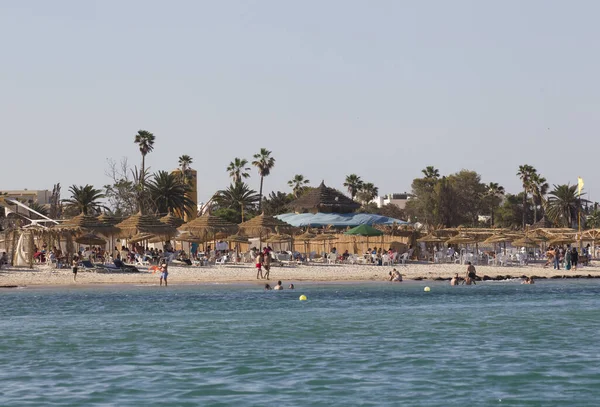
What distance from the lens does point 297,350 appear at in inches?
886

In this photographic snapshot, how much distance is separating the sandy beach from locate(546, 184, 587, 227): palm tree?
46.7m

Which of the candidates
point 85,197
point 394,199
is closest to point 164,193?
point 85,197

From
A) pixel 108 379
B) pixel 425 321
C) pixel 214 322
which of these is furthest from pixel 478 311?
pixel 108 379

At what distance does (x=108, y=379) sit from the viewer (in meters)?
18.3

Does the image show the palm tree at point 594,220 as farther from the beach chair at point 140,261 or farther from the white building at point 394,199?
the beach chair at point 140,261

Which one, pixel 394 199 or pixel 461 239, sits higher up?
pixel 394 199

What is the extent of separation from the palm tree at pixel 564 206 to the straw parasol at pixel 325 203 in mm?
35021

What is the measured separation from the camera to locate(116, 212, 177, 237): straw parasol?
51281 millimetres

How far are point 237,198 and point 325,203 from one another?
2101cm

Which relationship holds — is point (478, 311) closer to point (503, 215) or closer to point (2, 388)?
point (2, 388)

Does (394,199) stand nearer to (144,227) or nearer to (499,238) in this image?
(499,238)

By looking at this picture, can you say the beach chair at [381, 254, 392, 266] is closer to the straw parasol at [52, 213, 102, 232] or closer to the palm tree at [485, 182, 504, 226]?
the straw parasol at [52, 213, 102, 232]

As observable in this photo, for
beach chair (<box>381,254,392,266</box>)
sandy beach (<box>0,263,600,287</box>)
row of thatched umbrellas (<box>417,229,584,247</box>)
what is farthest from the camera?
row of thatched umbrellas (<box>417,229,584,247</box>)

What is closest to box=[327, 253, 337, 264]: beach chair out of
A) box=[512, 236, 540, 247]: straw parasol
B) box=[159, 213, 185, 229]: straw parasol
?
box=[159, 213, 185, 229]: straw parasol
